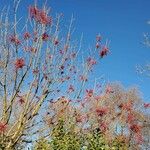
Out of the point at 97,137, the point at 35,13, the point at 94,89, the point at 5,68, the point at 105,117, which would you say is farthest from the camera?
the point at 105,117

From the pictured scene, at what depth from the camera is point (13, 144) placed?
10492 millimetres

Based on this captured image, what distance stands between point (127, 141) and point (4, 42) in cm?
847

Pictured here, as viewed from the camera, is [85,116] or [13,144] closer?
[13,144]

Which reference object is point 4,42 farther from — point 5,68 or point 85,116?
point 85,116

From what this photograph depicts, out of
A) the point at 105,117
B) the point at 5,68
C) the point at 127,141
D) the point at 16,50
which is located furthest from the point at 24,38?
the point at 127,141

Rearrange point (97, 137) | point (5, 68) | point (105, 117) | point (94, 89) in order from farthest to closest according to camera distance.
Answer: point (105, 117) → point (97, 137) → point (94, 89) → point (5, 68)

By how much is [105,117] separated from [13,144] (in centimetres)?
681

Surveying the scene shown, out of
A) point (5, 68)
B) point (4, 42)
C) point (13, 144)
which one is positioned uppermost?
point (4, 42)

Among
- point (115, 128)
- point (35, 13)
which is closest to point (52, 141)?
point (115, 128)

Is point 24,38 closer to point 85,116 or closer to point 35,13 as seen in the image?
point 35,13

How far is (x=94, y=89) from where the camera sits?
42.9ft

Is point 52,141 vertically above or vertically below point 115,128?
below

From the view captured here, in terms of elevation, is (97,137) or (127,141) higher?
(127,141)

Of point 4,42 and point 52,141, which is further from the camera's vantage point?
point 52,141
